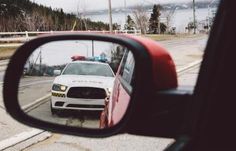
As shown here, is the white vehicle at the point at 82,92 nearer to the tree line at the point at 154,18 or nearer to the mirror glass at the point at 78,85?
the mirror glass at the point at 78,85

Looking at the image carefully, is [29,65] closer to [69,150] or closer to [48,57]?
[48,57]

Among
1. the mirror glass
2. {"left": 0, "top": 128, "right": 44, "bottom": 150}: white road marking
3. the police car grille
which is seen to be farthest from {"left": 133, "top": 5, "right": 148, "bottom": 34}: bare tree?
the police car grille

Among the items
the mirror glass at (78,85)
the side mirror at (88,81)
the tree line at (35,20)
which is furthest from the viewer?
the tree line at (35,20)

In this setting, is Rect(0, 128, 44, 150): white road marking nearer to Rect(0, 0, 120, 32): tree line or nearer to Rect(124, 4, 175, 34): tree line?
Rect(124, 4, 175, 34): tree line

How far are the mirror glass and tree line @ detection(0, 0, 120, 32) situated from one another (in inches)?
2039

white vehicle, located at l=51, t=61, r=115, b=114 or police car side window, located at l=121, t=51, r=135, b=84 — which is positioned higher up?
police car side window, located at l=121, t=51, r=135, b=84

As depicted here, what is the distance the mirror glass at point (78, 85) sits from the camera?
2.24 metres

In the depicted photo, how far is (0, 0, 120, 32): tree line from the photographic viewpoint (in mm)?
59062

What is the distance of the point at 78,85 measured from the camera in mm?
3197

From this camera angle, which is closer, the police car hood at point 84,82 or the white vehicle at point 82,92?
the white vehicle at point 82,92

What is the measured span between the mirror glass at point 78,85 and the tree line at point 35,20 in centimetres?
5180

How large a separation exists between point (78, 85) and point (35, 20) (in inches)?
2279

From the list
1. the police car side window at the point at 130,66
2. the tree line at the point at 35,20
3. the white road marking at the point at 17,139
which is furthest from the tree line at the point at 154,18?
the tree line at the point at 35,20

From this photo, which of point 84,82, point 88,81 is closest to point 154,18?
point 88,81
